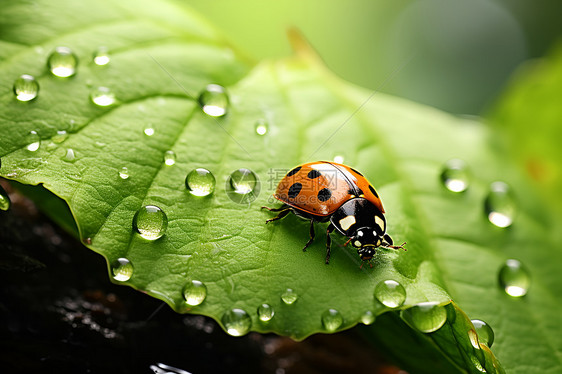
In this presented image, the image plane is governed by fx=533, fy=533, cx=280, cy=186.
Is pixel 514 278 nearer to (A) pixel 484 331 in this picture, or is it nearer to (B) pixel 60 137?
(A) pixel 484 331

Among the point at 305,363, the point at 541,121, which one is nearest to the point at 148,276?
the point at 305,363

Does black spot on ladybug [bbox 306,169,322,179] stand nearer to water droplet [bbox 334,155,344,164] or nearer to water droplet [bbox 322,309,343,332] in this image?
water droplet [bbox 334,155,344,164]

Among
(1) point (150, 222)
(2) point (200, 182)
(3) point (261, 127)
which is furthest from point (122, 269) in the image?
(3) point (261, 127)

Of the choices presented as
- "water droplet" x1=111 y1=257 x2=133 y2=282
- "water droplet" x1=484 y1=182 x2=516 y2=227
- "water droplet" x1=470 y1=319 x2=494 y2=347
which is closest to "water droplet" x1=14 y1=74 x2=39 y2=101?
"water droplet" x1=111 y1=257 x2=133 y2=282

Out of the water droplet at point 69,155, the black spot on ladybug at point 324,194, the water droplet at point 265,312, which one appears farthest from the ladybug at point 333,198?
the water droplet at point 69,155

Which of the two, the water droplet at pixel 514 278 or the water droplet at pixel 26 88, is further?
the water droplet at pixel 514 278

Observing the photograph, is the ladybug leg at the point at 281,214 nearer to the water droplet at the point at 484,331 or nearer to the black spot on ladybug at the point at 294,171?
the black spot on ladybug at the point at 294,171
